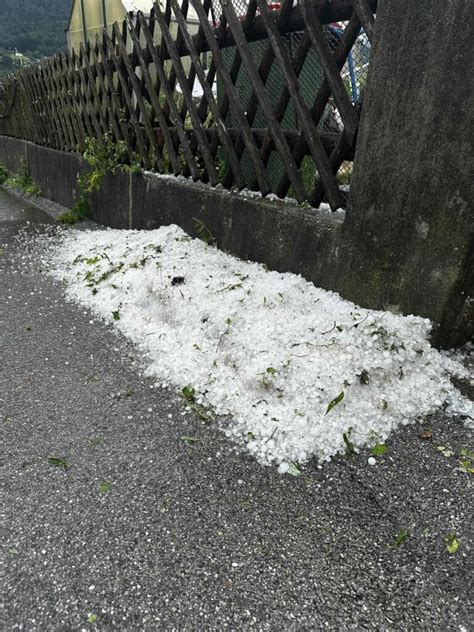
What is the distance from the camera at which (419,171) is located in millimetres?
1992

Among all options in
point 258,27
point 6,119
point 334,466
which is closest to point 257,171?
point 258,27

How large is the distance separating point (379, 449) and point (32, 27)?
5621 cm

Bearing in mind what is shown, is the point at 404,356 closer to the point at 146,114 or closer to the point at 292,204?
the point at 292,204

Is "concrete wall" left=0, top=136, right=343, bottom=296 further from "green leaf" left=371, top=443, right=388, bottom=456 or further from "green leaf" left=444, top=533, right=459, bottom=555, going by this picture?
"green leaf" left=444, top=533, right=459, bottom=555

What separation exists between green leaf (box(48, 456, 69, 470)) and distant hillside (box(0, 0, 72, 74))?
37131 mm

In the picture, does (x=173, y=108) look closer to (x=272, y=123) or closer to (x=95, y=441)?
(x=272, y=123)

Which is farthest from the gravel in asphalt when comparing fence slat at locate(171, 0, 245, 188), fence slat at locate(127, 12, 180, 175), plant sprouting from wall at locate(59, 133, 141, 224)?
plant sprouting from wall at locate(59, 133, 141, 224)

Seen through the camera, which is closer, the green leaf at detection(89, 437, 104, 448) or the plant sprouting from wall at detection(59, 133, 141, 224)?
the green leaf at detection(89, 437, 104, 448)

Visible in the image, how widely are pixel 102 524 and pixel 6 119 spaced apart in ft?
29.8

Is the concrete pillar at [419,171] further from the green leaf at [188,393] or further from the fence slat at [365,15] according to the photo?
the green leaf at [188,393]

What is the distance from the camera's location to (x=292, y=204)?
111 inches

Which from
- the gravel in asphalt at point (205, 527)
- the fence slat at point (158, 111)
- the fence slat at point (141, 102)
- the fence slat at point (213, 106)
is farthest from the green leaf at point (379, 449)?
the fence slat at point (141, 102)

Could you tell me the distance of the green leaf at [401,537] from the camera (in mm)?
1393

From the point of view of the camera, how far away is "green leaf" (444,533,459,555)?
1366 millimetres
